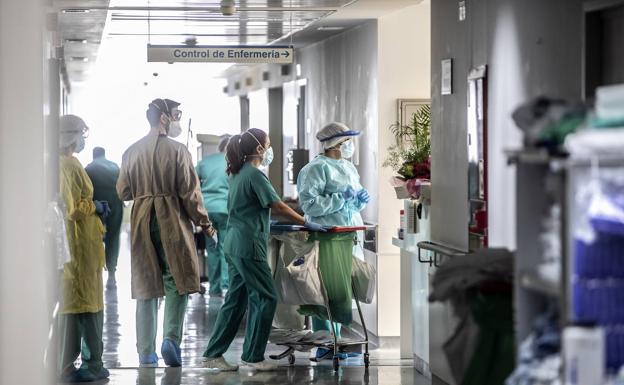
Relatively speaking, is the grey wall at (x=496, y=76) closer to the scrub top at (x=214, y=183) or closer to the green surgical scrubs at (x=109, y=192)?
the scrub top at (x=214, y=183)

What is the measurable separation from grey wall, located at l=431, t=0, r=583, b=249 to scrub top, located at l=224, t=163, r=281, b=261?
1.25 m

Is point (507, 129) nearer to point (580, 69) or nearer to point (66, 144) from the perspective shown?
point (580, 69)

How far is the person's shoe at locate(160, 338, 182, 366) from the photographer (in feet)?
28.6

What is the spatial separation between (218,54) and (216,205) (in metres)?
2.82

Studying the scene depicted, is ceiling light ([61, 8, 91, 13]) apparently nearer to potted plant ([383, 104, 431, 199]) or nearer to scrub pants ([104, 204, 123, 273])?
potted plant ([383, 104, 431, 199])

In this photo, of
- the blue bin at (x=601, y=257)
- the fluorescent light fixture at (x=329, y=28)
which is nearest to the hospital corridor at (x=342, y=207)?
the blue bin at (x=601, y=257)

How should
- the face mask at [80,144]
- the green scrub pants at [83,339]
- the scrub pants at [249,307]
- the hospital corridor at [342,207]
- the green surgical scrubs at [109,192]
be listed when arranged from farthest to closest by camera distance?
the green surgical scrubs at [109,192]
the scrub pants at [249,307]
the face mask at [80,144]
the green scrub pants at [83,339]
the hospital corridor at [342,207]

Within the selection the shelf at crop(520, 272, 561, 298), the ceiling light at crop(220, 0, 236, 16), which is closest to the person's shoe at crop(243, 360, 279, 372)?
the ceiling light at crop(220, 0, 236, 16)

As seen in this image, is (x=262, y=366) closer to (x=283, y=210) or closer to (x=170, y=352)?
(x=170, y=352)

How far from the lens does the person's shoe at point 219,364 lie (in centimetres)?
869

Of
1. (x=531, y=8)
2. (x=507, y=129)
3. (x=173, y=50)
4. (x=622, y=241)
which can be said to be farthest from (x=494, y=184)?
(x=173, y=50)

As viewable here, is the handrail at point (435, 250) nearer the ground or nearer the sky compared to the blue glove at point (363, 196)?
nearer the ground

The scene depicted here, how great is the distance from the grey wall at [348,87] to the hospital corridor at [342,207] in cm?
4

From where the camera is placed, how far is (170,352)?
8742mm
